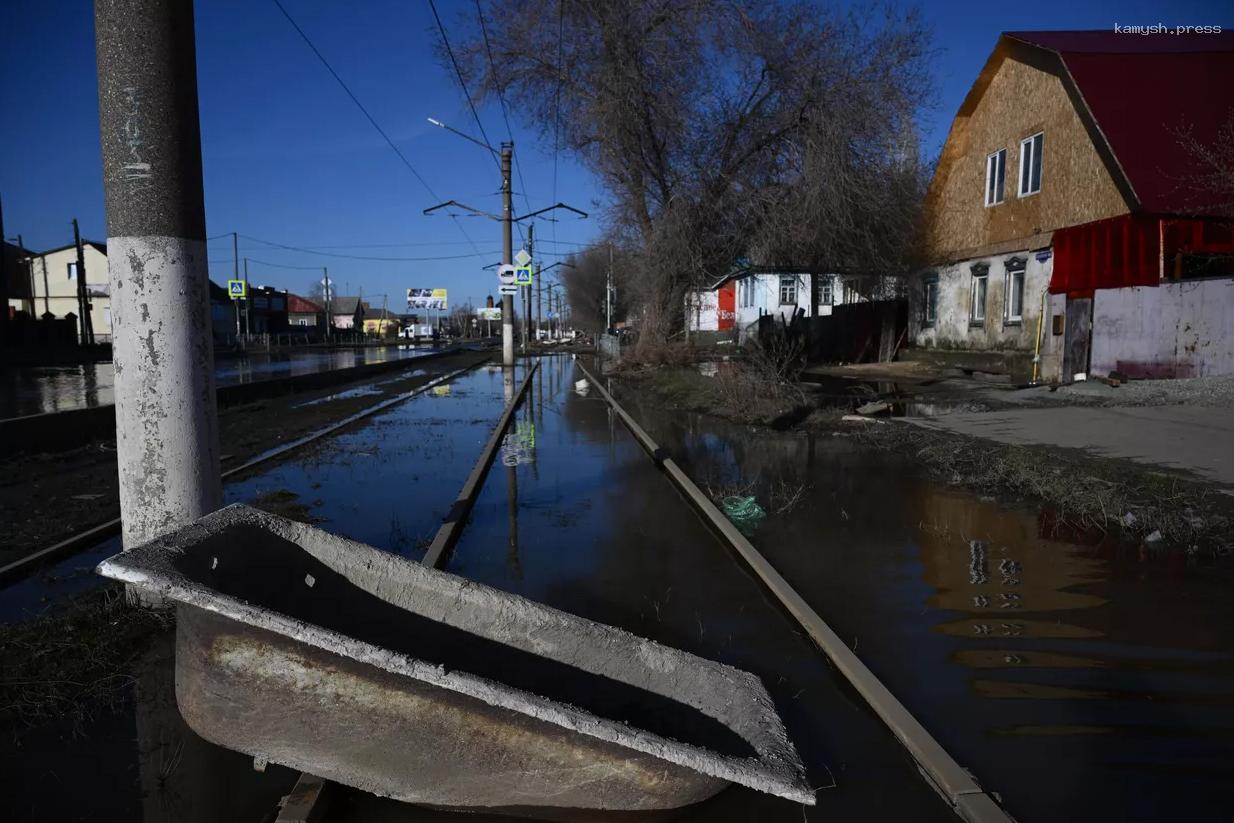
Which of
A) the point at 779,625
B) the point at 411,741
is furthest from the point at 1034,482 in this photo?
the point at 411,741

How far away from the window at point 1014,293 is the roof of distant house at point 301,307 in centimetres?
11343

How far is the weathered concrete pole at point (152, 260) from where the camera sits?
4055mm

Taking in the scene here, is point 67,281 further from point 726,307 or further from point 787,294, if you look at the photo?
point 787,294

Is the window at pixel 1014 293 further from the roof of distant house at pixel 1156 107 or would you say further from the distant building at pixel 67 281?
the distant building at pixel 67 281

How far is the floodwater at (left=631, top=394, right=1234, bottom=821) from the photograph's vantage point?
293cm

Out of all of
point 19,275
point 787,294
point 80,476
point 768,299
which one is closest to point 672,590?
point 80,476

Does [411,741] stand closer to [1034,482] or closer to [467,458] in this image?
[1034,482]

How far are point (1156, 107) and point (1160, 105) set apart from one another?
0.08 m

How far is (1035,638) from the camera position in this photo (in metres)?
4.19

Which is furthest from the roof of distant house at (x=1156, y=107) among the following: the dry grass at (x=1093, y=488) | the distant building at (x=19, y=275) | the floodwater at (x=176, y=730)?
the distant building at (x=19, y=275)

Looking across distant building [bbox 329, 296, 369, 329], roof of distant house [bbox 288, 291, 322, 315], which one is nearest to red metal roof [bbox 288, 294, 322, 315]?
roof of distant house [bbox 288, 291, 322, 315]

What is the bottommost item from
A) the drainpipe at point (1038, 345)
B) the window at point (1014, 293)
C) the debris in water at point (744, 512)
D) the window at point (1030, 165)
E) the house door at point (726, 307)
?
the debris in water at point (744, 512)

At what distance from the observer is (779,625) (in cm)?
443

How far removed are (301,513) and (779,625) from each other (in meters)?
4.39
